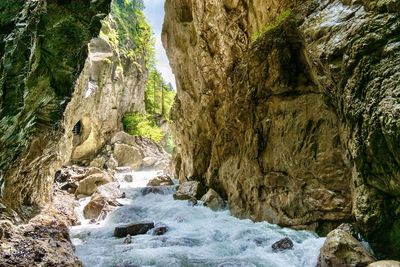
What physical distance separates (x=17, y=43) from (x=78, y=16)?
130 inches

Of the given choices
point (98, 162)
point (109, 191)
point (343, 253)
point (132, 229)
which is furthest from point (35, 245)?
point (98, 162)

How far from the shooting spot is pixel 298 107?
450 inches

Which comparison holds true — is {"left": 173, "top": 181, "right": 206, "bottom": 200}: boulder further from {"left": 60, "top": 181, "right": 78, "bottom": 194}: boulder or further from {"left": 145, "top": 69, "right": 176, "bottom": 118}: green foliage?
{"left": 145, "top": 69, "right": 176, "bottom": 118}: green foliage

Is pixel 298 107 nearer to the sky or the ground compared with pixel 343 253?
nearer to the sky

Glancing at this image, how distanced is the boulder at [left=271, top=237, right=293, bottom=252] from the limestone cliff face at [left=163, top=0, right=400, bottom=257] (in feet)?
4.28

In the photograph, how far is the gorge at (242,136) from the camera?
699 centimetres

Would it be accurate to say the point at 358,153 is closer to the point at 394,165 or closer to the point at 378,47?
the point at 394,165

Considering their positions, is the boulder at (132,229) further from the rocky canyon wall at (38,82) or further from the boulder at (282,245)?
the boulder at (282,245)

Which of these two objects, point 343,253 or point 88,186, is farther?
point 88,186

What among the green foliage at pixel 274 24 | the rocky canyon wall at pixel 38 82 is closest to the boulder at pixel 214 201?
the rocky canyon wall at pixel 38 82

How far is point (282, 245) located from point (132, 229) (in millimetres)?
5578

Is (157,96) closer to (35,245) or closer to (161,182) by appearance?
(161,182)

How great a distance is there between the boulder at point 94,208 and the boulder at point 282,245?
9.39 metres

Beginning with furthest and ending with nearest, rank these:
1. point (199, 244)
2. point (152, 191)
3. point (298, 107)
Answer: point (152, 191), point (298, 107), point (199, 244)
